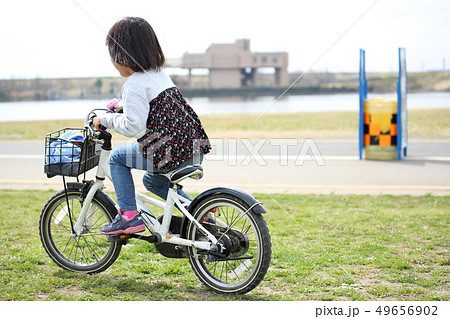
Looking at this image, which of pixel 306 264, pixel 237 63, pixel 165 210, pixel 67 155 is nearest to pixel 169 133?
pixel 165 210

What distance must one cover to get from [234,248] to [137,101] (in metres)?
1.18

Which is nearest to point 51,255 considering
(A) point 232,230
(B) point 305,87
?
(A) point 232,230

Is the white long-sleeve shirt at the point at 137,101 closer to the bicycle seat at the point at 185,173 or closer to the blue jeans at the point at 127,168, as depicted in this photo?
the blue jeans at the point at 127,168

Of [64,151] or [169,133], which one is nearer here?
[169,133]

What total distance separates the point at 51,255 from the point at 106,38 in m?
1.79

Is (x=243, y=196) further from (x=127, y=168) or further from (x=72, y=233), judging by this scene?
(x=72, y=233)

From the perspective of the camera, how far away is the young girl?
11.5ft

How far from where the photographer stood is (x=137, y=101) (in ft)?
11.5

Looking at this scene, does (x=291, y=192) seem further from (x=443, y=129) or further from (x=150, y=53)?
(x=443, y=129)

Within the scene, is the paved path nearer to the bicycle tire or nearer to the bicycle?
the bicycle

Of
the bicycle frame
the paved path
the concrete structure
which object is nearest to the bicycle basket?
the bicycle frame

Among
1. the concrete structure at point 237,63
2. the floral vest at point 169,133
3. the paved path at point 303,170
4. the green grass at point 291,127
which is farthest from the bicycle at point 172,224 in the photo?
the concrete structure at point 237,63

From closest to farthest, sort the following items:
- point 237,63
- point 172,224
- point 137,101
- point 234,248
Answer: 1. point 137,101
2. point 234,248
3. point 172,224
4. point 237,63

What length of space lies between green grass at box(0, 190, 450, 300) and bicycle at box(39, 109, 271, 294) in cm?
15
